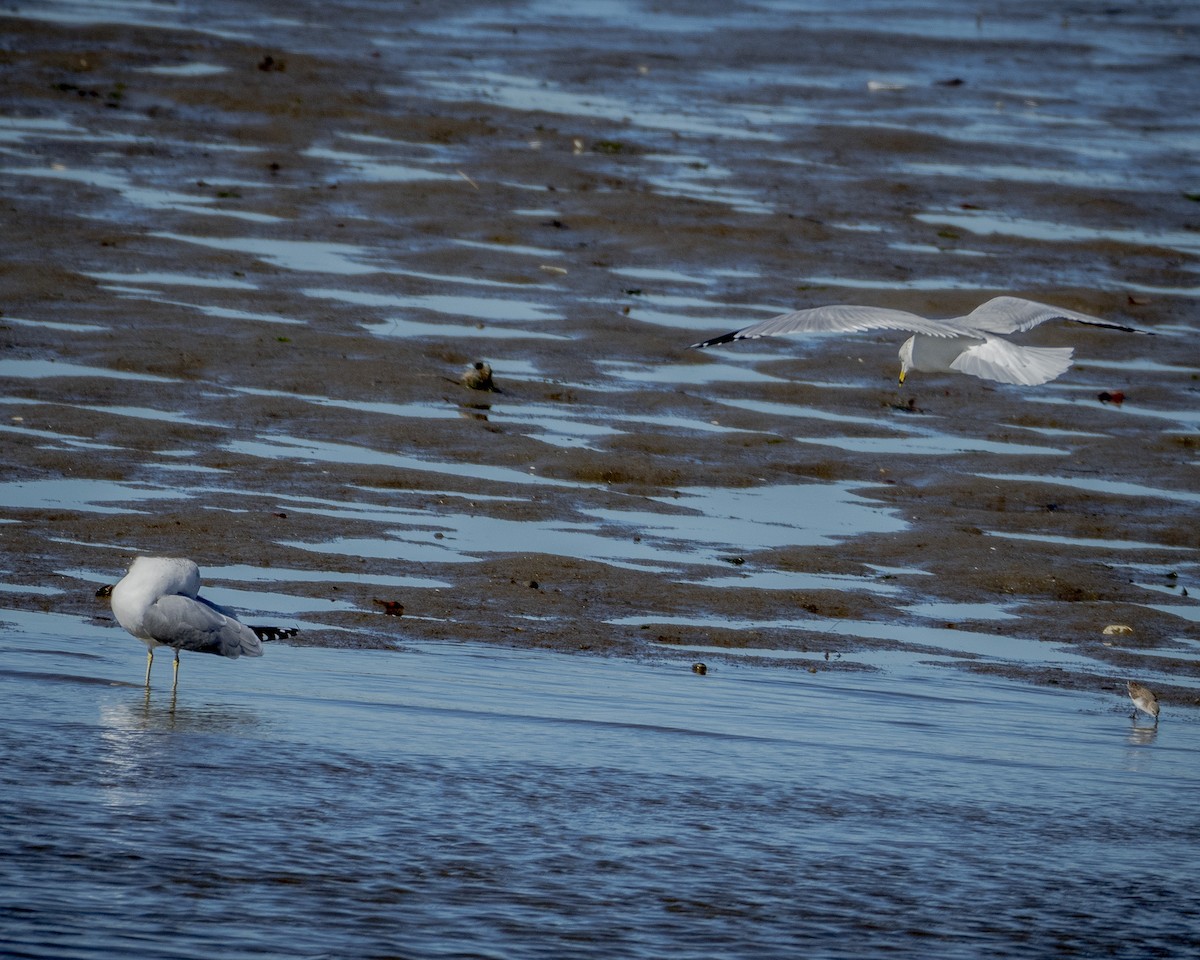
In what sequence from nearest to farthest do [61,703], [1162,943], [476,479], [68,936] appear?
[68,936] → [1162,943] → [61,703] → [476,479]

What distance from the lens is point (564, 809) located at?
679 centimetres

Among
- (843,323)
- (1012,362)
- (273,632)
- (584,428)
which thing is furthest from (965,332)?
(273,632)

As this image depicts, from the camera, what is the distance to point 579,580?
995 cm

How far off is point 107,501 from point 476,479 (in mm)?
2164

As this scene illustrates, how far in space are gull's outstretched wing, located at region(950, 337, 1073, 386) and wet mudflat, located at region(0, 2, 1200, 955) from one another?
1.06 m

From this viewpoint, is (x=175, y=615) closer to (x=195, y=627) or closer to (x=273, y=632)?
(x=195, y=627)

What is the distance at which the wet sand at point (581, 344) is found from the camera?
10.0 m

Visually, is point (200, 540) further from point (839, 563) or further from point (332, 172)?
point (332, 172)

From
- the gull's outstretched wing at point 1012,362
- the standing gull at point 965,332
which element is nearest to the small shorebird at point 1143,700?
the standing gull at point 965,332

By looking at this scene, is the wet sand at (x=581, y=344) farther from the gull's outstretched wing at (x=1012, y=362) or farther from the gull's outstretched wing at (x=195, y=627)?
the gull's outstretched wing at (x=1012, y=362)

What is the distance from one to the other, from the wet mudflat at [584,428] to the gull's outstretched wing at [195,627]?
208mm

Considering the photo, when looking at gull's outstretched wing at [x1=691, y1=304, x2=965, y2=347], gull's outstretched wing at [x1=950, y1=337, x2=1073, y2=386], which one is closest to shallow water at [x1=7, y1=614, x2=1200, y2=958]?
gull's outstretched wing at [x1=691, y1=304, x2=965, y2=347]

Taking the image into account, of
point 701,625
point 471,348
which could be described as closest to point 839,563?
point 701,625

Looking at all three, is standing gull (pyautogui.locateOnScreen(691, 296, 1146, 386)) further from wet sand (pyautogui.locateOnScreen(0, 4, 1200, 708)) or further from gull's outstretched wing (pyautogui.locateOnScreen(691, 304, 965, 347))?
wet sand (pyautogui.locateOnScreen(0, 4, 1200, 708))
